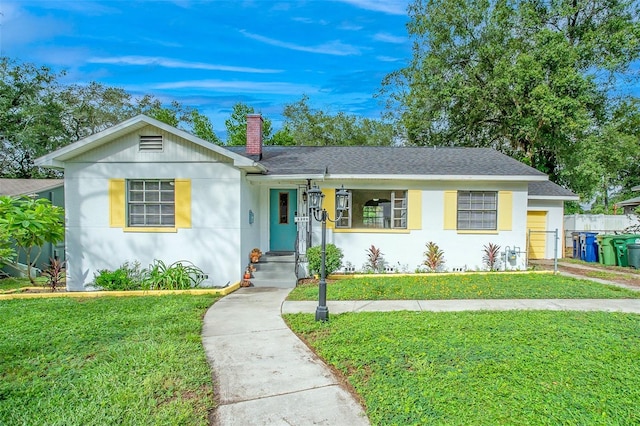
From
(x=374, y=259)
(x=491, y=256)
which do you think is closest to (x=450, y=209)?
(x=491, y=256)

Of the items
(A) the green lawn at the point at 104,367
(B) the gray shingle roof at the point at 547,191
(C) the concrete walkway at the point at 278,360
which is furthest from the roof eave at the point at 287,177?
(B) the gray shingle roof at the point at 547,191

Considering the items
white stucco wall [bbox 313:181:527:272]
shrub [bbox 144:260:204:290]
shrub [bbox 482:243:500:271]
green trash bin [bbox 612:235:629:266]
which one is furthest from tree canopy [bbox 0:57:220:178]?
green trash bin [bbox 612:235:629:266]

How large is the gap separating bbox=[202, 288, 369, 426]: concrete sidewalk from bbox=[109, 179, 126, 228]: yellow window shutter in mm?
4656

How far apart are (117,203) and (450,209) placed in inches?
358

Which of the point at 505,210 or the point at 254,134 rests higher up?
the point at 254,134

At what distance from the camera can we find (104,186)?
900 cm

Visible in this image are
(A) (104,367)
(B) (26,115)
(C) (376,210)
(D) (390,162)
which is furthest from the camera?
(B) (26,115)

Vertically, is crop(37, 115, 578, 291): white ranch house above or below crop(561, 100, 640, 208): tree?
below

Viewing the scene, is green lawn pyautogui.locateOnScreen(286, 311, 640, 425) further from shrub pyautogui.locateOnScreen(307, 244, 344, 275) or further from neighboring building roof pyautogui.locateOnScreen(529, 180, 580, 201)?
neighboring building roof pyautogui.locateOnScreen(529, 180, 580, 201)

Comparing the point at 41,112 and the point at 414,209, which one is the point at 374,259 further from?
the point at 41,112

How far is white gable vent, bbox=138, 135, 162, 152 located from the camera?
29.3 feet

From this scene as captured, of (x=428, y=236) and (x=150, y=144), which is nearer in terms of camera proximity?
(x=150, y=144)

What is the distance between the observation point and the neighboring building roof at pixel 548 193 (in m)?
13.3

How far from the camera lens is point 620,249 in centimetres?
1209
